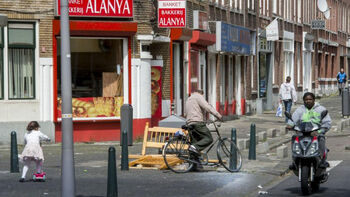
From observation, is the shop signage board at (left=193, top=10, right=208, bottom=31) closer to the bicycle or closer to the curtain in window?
the curtain in window

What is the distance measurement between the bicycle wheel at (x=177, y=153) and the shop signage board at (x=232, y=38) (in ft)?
55.1

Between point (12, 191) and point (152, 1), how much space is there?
1309 cm

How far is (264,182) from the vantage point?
1546 cm

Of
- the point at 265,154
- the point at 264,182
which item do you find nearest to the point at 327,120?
the point at 264,182

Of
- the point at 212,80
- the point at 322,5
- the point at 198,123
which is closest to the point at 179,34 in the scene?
the point at 212,80

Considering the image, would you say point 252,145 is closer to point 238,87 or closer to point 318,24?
point 238,87

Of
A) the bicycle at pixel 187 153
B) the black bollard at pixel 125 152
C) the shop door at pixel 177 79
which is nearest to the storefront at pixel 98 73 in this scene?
the shop door at pixel 177 79

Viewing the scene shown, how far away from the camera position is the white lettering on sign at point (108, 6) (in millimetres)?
24703

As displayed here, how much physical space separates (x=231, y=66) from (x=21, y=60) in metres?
14.8

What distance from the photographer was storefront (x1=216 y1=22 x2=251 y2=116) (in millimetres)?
34219

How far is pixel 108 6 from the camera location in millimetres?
24891

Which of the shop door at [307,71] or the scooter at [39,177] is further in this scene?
the shop door at [307,71]

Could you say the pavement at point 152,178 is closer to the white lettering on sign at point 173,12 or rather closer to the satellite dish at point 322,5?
the white lettering on sign at point 173,12

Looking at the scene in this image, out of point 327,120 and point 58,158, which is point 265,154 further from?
point 327,120
